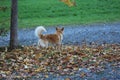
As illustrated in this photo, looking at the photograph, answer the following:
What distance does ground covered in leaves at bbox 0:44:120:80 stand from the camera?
9148 mm

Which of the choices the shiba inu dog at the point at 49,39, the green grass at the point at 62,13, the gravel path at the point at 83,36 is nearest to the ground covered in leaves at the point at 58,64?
the shiba inu dog at the point at 49,39

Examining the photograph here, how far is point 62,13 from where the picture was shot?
30.6m

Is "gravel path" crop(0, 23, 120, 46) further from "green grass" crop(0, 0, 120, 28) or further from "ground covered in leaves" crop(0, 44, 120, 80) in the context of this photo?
"ground covered in leaves" crop(0, 44, 120, 80)

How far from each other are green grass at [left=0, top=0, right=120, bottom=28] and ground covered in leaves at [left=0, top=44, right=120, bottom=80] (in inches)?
532

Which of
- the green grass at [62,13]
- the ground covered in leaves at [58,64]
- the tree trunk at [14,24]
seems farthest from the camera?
the green grass at [62,13]

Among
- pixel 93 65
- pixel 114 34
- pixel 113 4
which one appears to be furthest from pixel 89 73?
pixel 113 4

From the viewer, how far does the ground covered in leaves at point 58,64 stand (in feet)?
30.0

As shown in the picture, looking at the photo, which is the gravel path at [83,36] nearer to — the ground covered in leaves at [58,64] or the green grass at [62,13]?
the green grass at [62,13]

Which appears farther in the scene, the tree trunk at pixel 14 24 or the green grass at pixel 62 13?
the green grass at pixel 62 13

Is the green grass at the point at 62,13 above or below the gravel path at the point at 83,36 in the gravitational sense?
above

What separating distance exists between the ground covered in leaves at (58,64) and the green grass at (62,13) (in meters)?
13.5

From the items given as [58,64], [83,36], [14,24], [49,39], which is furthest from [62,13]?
[58,64]

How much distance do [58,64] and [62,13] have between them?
20.4 metres

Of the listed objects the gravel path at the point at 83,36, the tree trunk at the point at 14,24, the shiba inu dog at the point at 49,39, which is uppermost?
the tree trunk at the point at 14,24
